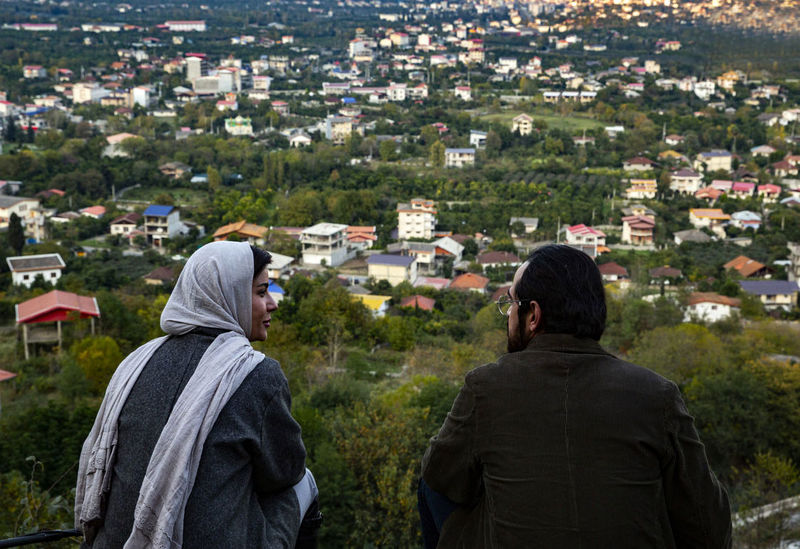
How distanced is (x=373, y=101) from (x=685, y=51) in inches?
499

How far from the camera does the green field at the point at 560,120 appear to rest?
857 inches

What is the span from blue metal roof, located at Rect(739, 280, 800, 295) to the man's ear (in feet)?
34.1

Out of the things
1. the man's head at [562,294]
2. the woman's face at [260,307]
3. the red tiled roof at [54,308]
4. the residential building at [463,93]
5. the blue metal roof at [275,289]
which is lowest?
the blue metal roof at [275,289]

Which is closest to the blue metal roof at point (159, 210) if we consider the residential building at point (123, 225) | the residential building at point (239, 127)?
the residential building at point (123, 225)

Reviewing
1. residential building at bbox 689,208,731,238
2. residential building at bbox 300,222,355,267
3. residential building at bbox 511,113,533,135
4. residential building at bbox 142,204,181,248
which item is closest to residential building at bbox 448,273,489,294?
residential building at bbox 300,222,355,267

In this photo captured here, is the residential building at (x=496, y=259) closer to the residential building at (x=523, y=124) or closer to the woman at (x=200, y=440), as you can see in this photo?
the residential building at (x=523, y=124)

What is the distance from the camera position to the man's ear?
0.92m

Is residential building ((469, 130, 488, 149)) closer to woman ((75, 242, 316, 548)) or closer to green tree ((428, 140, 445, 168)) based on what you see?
green tree ((428, 140, 445, 168))

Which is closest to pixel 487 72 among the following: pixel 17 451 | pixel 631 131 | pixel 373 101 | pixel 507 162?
pixel 373 101

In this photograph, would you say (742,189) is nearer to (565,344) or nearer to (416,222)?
(416,222)

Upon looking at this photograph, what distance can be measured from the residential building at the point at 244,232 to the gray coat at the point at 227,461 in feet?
38.4

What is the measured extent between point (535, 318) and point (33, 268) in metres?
10.0

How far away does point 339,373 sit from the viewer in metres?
7.16

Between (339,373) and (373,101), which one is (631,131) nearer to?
(373,101)
